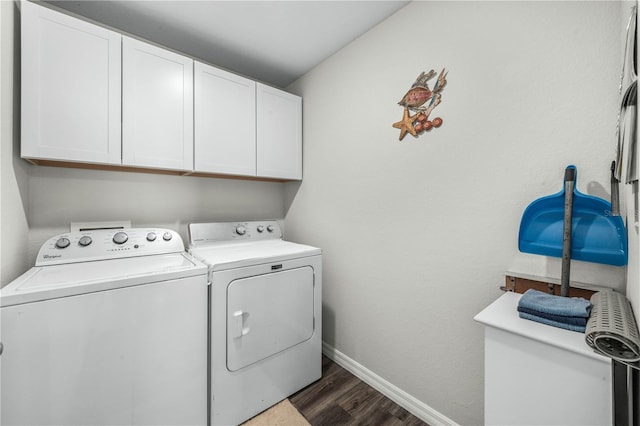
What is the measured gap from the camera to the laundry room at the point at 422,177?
41.5 inches

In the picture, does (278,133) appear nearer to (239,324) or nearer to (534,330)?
(239,324)

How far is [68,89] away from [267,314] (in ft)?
5.56

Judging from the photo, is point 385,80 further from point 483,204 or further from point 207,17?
point 207,17

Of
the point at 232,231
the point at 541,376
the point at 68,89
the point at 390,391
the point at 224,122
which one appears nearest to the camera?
the point at 541,376

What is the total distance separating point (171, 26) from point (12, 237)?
1.59 metres

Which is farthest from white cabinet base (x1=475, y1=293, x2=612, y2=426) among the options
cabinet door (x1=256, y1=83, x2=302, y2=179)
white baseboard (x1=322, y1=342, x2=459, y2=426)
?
cabinet door (x1=256, y1=83, x2=302, y2=179)

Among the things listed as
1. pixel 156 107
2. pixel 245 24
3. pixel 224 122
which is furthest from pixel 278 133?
pixel 156 107

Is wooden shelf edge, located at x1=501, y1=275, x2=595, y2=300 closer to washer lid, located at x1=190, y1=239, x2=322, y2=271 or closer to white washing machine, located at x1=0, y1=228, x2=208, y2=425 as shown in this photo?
washer lid, located at x1=190, y1=239, x2=322, y2=271

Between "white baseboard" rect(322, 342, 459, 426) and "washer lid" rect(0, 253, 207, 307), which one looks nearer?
"washer lid" rect(0, 253, 207, 307)

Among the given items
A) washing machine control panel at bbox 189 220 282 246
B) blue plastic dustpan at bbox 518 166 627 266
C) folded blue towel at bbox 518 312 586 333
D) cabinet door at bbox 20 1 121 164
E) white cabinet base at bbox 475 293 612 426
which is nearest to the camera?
white cabinet base at bbox 475 293 612 426

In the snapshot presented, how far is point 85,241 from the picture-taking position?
156 centimetres

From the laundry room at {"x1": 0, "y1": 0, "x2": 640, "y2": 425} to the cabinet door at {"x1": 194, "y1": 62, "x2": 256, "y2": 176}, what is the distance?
0.32m

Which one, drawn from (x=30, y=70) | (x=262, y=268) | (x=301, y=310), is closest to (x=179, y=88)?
(x=30, y=70)

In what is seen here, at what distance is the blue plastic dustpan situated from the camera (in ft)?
3.10
